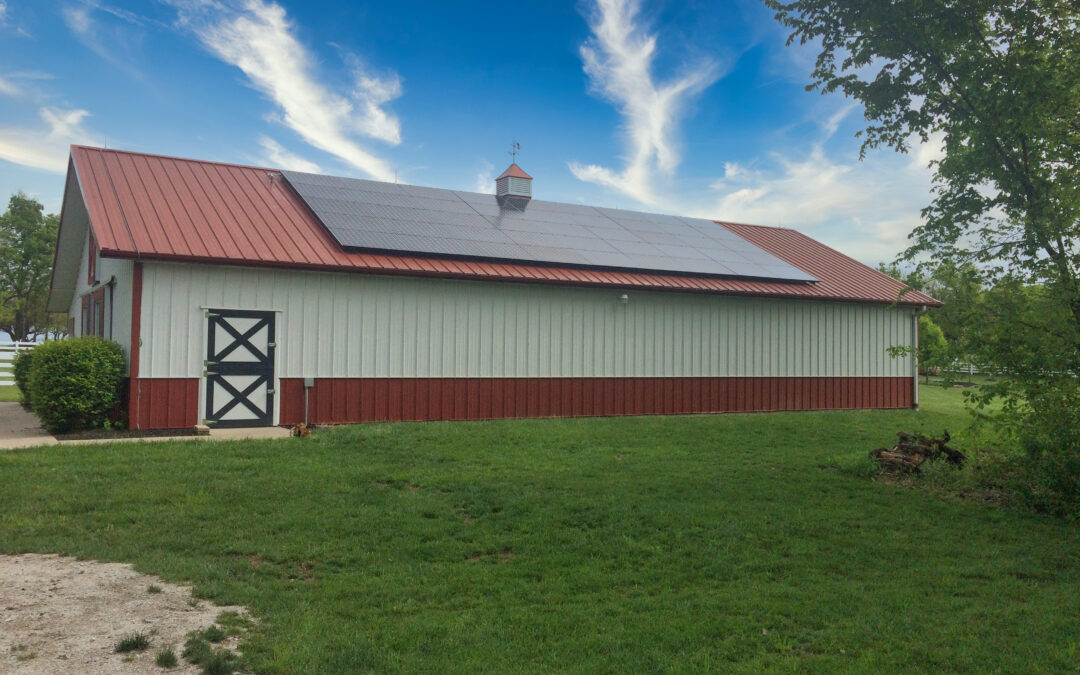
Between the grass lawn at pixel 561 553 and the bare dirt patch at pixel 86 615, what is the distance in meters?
0.30

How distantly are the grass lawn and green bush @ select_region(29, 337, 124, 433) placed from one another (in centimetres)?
190

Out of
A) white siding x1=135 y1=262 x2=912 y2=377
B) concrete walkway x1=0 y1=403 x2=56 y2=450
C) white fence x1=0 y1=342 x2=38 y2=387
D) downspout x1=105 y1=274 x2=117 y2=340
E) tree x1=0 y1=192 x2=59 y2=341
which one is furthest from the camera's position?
tree x1=0 y1=192 x2=59 y2=341

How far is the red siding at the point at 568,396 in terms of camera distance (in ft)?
45.0

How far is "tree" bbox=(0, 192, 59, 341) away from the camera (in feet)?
151

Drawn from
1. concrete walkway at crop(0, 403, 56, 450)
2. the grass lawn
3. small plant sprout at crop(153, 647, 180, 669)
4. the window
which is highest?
the window

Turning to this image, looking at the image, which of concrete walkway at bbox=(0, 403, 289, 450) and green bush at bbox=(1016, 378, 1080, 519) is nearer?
green bush at bbox=(1016, 378, 1080, 519)

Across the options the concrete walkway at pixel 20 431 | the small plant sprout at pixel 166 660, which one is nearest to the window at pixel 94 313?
the concrete walkway at pixel 20 431

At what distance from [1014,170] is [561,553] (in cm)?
669

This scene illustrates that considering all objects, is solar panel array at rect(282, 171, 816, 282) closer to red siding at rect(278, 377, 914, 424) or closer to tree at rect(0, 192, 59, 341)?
red siding at rect(278, 377, 914, 424)

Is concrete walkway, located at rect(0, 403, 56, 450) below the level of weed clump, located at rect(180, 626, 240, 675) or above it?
above

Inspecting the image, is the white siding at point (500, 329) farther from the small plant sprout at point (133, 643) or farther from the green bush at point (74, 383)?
the small plant sprout at point (133, 643)

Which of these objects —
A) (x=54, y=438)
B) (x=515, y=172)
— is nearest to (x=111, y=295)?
(x=54, y=438)

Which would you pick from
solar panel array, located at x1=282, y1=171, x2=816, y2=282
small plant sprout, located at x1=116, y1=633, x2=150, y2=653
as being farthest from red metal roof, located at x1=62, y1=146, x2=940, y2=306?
small plant sprout, located at x1=116, y1=633, x2=150, y2=653

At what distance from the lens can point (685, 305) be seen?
55.8 feet
